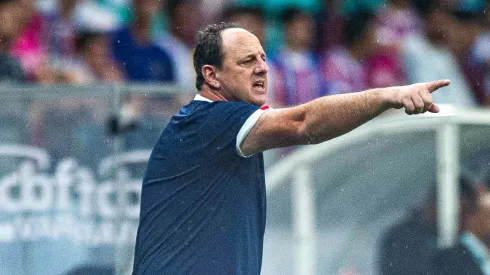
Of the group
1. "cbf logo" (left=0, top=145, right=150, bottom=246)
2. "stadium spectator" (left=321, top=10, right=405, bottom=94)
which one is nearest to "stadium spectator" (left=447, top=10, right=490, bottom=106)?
"stadium spectator" (left=321, top=10, right=405, bottom=94)

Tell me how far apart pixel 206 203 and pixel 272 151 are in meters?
3.20

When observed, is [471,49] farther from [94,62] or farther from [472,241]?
[94,62]

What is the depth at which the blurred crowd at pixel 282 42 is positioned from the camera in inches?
349

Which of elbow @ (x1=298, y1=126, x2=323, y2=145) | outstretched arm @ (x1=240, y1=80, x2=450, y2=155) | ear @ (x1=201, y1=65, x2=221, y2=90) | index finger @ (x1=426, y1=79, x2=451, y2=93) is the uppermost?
ear @ (x1=201, y1=65, x2=221, y2=90)

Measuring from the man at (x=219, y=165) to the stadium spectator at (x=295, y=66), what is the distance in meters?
4.01

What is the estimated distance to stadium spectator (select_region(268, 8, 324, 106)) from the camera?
971 cm

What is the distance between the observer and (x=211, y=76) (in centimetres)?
534

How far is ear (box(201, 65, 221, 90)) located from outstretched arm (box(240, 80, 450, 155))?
1.37ft

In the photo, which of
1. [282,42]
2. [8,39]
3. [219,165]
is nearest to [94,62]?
[8,39]

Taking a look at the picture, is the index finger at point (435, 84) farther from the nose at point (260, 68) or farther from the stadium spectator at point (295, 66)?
the stadium spectator at point (295, 66)

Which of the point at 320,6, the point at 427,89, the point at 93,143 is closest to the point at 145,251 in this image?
the point at 427,89

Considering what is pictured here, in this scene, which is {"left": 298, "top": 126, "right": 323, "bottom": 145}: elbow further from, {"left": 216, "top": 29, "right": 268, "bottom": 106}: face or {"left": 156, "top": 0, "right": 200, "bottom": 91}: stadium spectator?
{"left": 156, "top": 0, "right": 200, "bottom": 91}: stadium spectator

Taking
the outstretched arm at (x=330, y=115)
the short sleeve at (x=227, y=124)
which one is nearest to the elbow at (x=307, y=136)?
the outstretched arm at (x=330, y=115)

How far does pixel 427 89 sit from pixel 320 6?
723 centimetres
